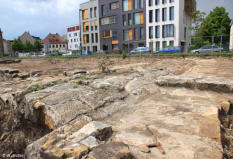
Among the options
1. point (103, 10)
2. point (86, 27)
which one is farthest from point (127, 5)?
point (86, 27)

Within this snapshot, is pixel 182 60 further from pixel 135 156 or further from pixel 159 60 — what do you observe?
pixel 135 156

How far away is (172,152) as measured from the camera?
2.06 meters

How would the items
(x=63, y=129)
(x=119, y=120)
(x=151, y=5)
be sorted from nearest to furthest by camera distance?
(x=63, y=129), (x=119, y=120), (x=151, y=5)

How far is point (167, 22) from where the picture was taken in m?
31.4

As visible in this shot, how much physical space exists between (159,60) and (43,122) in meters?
12.2

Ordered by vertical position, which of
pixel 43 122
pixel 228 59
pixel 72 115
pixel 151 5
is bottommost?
pixel 43 122

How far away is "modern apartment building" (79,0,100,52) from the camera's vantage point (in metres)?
40.3

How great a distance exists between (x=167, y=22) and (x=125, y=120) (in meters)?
31.7

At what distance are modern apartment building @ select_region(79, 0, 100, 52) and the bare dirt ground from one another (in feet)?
122

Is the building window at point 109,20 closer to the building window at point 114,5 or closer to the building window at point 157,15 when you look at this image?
the building window at point 114,5

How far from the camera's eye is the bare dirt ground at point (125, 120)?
2.07 m

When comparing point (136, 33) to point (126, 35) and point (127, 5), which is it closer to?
point (126, 35)

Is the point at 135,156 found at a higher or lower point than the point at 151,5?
lower

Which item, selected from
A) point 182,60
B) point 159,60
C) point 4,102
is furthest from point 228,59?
point 4,102
